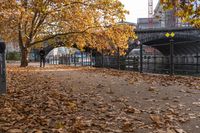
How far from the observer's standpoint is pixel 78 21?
83.5 ft

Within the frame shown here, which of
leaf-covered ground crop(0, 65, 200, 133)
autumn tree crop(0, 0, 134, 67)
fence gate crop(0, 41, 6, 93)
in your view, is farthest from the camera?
autumn tree crop(0, 0, 134, 67)

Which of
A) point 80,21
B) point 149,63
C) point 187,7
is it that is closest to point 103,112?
point 187,7

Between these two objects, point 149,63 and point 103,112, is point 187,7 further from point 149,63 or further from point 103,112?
point 149,63

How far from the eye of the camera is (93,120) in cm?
511

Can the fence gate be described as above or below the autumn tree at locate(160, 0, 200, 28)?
below

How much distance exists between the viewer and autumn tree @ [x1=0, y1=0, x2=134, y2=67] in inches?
813

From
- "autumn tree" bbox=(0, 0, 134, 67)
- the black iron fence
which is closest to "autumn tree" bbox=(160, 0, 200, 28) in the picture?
the black iron fence

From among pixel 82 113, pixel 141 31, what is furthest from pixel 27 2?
pixel 141 31

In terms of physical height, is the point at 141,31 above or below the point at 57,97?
above

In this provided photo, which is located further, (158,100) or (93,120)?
(158,100)

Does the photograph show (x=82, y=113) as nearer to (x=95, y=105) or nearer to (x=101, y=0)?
(x=95, y=105)

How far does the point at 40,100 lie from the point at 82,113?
1732 millimetres

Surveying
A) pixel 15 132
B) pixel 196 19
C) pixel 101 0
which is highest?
pixel 101 0

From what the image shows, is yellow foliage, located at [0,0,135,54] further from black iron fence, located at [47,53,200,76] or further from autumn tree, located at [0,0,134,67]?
black iron fence, located at [47,53,200,76]
